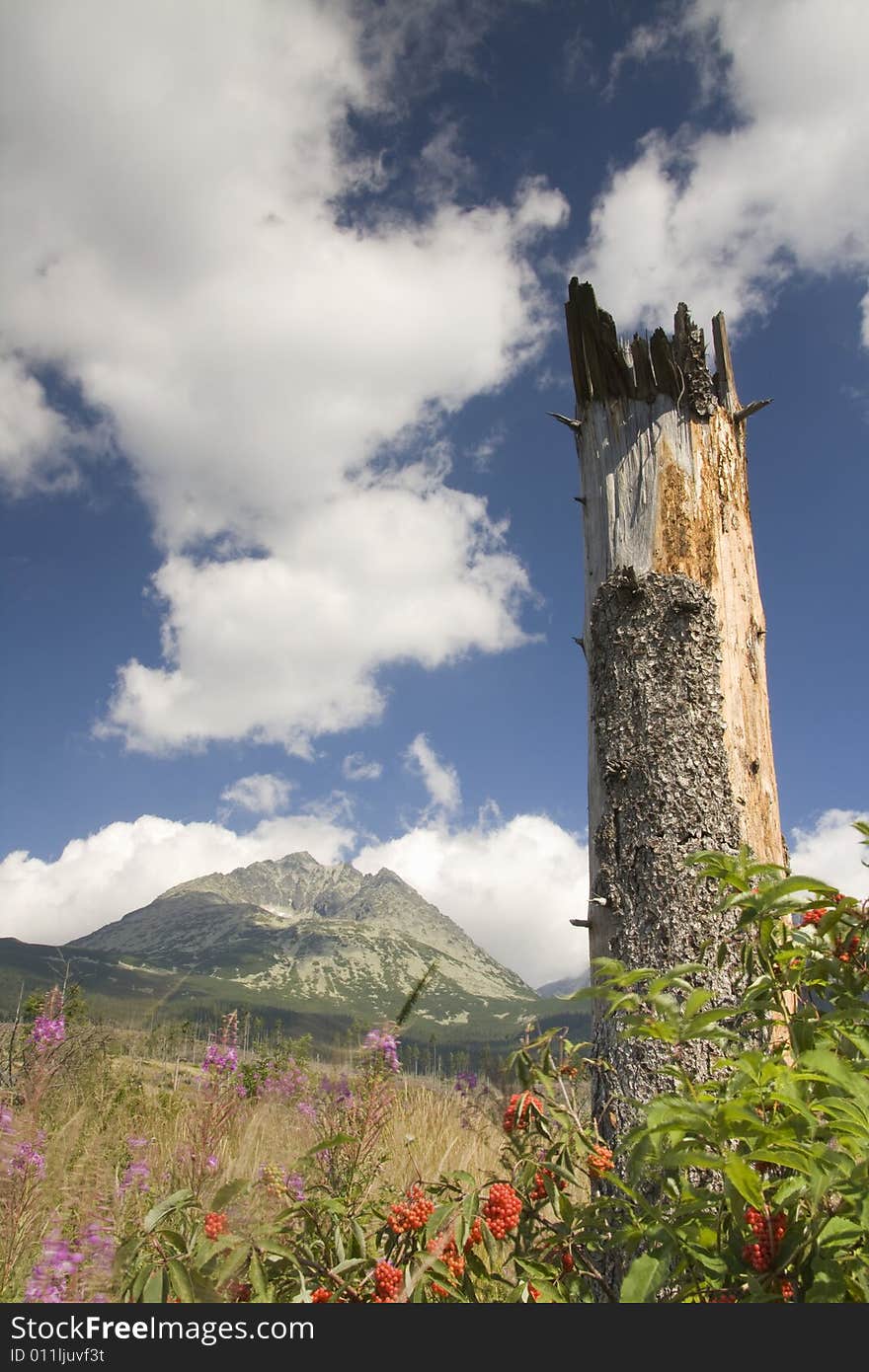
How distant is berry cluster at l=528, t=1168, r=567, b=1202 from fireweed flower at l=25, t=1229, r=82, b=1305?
5.02ft

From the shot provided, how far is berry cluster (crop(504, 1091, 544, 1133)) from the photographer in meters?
2.54

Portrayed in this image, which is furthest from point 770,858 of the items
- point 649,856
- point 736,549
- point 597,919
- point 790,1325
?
point 790,1325

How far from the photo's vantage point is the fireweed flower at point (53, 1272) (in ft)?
8.27

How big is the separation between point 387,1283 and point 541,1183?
0.74 m

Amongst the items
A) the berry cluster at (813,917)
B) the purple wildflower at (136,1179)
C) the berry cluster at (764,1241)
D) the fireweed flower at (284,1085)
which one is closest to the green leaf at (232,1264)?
the berry cluster at (764,1241)

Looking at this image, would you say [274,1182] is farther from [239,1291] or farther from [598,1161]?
[598,1161]

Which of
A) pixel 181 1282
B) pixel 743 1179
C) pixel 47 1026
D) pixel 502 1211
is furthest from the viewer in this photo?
pixel 47 1026

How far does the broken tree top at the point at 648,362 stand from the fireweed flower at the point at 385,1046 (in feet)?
11.8

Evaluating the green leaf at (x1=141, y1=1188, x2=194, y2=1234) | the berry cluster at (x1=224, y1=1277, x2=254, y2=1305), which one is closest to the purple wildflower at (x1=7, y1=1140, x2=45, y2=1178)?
the green leaf at (x1=141, y1=1188, x2=194, y2=1234)

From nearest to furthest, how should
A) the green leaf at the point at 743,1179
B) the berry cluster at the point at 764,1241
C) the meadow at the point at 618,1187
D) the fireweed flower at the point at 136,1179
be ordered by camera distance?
the green leaf at the point at 743,1179, the meadow at the point at 618,1187, the berry cluster at the point at 764,1241, the fireweed flower at the point at 136,1179

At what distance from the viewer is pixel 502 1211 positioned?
2180 mm

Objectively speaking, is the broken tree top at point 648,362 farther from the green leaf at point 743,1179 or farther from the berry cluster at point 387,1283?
the berry cluster at point 387,1283

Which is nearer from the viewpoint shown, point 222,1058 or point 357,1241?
point 357,1241

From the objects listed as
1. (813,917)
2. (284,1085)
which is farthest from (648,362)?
(284,1085)
